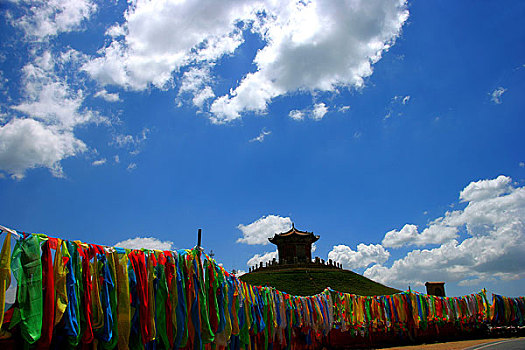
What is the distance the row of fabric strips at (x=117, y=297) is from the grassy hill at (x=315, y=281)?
99.8ft

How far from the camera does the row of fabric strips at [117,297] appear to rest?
15.3 ft

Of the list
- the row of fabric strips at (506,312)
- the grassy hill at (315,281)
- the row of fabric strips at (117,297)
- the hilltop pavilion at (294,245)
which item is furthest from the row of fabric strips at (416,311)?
the hilltop pavilion at (294,245)

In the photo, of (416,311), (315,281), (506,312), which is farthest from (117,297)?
(315,281)

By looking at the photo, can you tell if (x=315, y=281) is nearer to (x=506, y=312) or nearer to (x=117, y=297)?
(x=506, y=312)

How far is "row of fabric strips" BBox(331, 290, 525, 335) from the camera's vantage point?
1731 centimetres

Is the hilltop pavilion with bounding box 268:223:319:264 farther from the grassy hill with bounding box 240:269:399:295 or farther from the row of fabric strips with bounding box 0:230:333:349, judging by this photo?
the row of fabric strips with bounding box 0:230:333:349

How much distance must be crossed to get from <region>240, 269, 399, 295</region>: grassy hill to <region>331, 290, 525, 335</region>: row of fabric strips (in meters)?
16.8

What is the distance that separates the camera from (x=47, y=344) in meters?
4.69

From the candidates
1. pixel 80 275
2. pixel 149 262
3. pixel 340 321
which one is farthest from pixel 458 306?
pixel 80 275

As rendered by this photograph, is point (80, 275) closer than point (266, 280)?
Yes

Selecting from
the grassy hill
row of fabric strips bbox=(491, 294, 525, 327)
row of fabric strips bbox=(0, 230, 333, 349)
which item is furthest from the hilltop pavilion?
row of fabric strips bbox=(0, 230, 333, 349)

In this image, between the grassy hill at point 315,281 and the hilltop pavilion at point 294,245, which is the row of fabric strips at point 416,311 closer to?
the grassy hill at point 315,281

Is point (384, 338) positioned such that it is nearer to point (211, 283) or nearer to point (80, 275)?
point (211, 283)

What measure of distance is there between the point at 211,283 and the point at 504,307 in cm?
2273
